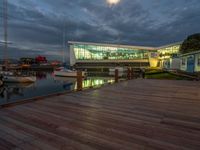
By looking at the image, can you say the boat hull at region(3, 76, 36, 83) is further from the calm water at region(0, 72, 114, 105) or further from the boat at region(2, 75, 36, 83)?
the calm water at region(0, 72, 114, 105)

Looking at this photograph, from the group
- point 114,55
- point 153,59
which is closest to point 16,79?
point 114,55

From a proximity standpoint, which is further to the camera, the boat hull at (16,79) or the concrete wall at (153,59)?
the concrete wall at (153,59)

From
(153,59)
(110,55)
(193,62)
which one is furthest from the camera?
(110,55)

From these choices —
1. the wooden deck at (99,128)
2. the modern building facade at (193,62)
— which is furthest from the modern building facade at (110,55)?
the wooden deck at (99,128)

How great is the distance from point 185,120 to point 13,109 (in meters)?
3.92

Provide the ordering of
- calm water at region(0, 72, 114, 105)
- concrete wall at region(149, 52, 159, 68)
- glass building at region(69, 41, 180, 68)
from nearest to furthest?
1. calm water at region(0, 72, 114, 105)
2. concrete wall at region(149, 52, 159, 68)
3. glass building at region(69, 41, 180, 68)

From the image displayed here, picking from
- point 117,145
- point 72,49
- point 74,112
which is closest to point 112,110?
point 74,112

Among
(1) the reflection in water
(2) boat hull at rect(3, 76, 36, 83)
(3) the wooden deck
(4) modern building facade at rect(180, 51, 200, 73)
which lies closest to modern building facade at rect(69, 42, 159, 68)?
(4) modern building facade at rect(180, 51, 200, 73)

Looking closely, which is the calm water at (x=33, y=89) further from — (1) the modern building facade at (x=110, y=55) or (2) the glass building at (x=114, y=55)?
(2) the glass building at (x=114, y=55)

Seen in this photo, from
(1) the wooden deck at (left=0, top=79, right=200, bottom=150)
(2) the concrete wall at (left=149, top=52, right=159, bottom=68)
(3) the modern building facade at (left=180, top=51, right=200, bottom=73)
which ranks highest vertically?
(2) the concrete wall at (left=149, top=52, right=159, bottom=68)

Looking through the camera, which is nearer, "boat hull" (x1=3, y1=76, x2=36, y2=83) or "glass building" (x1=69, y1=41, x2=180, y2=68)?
"boat hull" (x1=3, y1=76, x2=36, y2=83)

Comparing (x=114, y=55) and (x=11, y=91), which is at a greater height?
(x=114, y=55)

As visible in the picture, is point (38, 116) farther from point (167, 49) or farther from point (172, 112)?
point (167, 49)

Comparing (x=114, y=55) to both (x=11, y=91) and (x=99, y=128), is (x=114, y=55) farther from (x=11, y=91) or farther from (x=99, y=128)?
(x=99, y=128)
